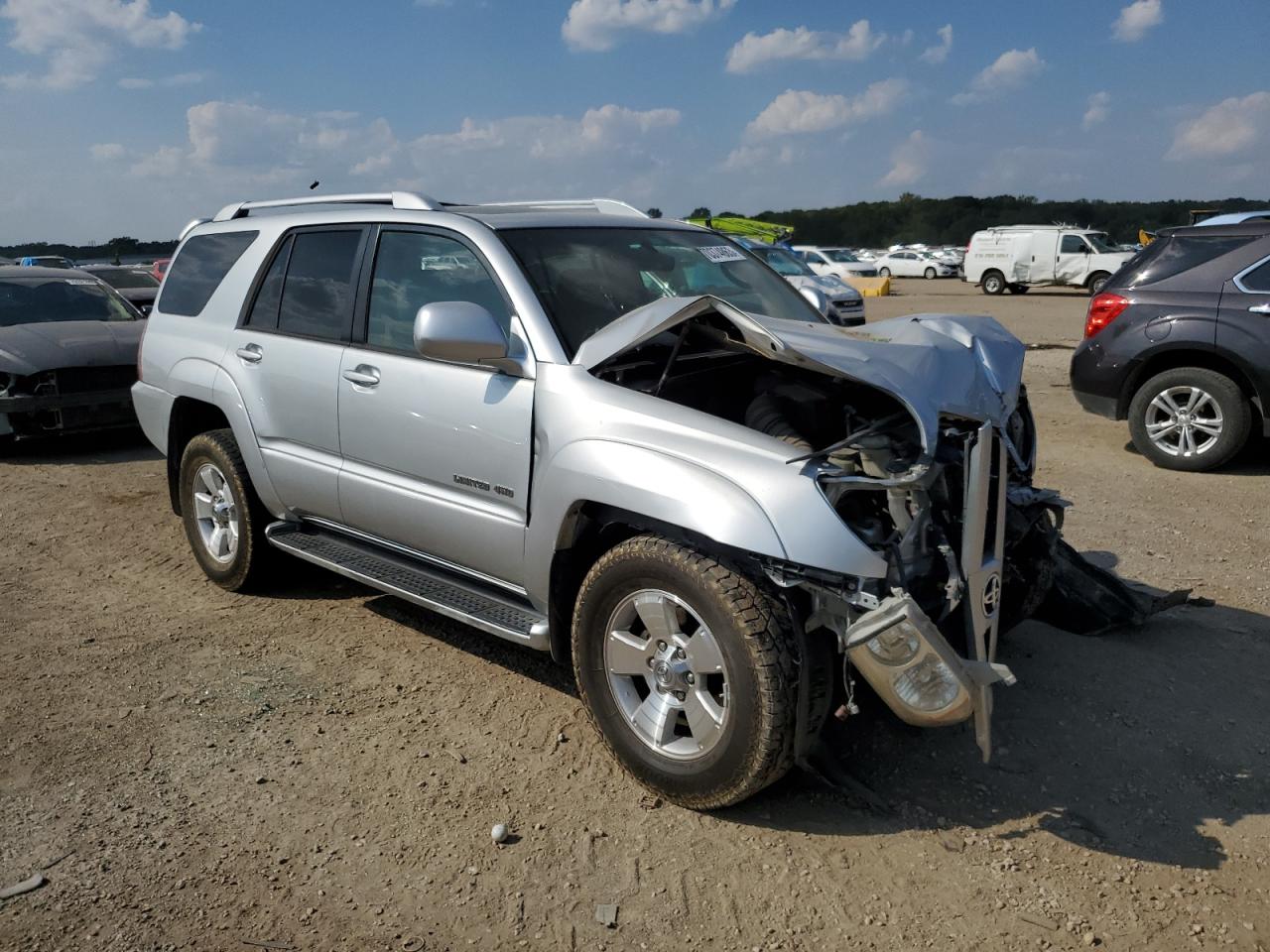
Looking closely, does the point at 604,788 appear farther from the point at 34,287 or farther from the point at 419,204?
the point at 34,287

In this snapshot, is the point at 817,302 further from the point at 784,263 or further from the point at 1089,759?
the point at 784,263

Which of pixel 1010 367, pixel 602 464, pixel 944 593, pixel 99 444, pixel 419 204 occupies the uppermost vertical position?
pixel 419 204

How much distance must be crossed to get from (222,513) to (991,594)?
384 centimetres

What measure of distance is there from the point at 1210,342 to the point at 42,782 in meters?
7.47

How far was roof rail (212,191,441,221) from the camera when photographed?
4414mm

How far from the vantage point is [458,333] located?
3541mm

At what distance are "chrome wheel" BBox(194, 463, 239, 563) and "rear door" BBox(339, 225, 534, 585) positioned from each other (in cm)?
103

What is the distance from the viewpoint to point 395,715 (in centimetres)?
403

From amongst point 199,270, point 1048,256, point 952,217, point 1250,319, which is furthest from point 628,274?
point 952,217

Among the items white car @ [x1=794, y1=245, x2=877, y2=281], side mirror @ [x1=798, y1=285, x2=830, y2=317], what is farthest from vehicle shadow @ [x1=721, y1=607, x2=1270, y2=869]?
white car @ [x1=794, y1=245, x2=877, y2=281]

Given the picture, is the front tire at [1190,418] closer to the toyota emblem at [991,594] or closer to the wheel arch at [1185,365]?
the wheel arch at [1185,365]

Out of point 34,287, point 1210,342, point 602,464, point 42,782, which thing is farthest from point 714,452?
point 34,287

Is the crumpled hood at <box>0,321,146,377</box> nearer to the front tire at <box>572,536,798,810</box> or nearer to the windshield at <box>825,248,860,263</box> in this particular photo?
the front tire at <box>572,536,798,810</box>

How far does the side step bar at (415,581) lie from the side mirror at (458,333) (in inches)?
36.9
